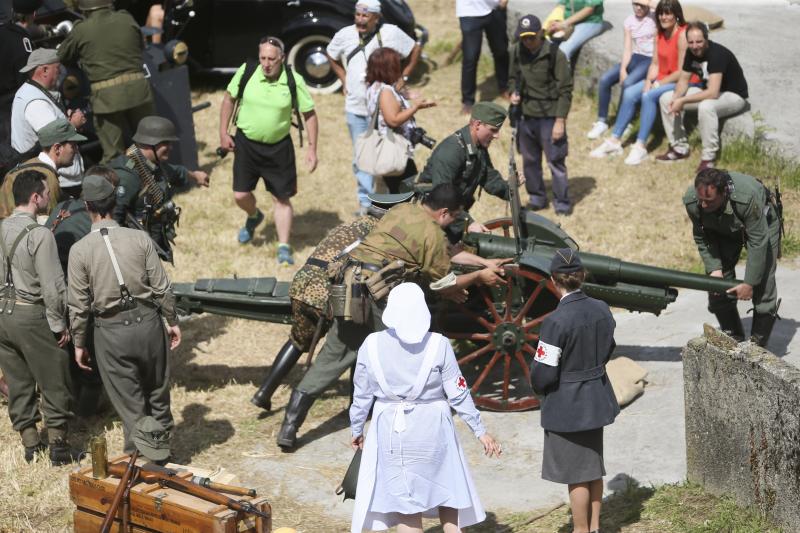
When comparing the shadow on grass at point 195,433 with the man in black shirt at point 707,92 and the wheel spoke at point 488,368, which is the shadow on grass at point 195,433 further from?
the man in black shirt at point 707,92

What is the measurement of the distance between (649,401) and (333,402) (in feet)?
6.94

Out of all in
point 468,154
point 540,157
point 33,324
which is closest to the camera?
point 33,324

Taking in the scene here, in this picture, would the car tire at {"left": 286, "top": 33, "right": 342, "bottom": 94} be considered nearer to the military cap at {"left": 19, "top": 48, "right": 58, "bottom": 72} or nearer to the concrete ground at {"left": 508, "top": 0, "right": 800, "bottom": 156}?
the concrete ground at {"left": 508, "top": 0, "right": 800, "bottom": 156}

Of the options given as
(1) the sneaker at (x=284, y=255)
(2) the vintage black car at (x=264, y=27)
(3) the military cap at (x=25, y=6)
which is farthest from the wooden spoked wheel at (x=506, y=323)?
(2) the vintage black car at (x=264, y=27)

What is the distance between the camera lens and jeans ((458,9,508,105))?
1338 centimetres

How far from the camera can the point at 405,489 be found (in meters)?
5.62

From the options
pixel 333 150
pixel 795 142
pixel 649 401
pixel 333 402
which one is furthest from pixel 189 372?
pixel 795 142

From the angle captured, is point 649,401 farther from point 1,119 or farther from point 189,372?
point 1,119

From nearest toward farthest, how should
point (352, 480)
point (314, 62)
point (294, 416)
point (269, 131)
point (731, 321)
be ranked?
1. point (352, 480)
2. point (294, 416)
3. point (731, 321)
4. point (269, 131)
5. point (314, 62)

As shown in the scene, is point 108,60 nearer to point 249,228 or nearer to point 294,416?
point 249,228

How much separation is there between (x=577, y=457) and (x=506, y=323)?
2.02 metres

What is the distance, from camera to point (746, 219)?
7.81 metres

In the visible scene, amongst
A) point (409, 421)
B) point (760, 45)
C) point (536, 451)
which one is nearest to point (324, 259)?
point (536, 451)

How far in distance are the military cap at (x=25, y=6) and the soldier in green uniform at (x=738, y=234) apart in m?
6.81
